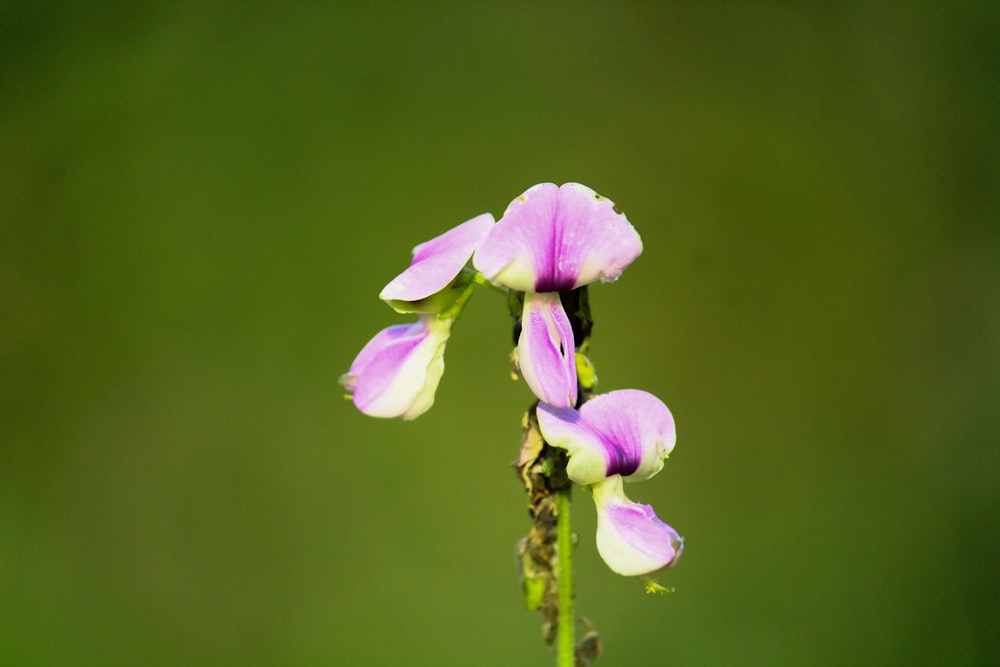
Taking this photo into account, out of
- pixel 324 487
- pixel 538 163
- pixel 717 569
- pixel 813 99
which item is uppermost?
pixel 813 99

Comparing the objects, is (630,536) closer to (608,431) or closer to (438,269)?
(608,431)

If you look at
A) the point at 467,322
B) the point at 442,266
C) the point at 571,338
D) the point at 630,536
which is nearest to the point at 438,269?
the point at 442,266

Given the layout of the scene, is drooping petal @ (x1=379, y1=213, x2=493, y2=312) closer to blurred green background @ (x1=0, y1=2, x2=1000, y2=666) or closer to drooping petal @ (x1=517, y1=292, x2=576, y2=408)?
drooping petal @ (x1=517, y1=292, x2=576, y2=408)

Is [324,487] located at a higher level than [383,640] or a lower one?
higher

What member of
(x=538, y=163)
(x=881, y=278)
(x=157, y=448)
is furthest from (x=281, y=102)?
(x=881, y=278)

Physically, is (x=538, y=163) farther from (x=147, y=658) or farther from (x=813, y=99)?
(x=147, y=658)

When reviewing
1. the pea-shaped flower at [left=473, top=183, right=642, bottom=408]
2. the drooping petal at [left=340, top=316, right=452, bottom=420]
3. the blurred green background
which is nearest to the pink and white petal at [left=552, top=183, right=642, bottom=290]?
the pea-shaped flower at [left=473, top=183, right=642, bottom=408]
